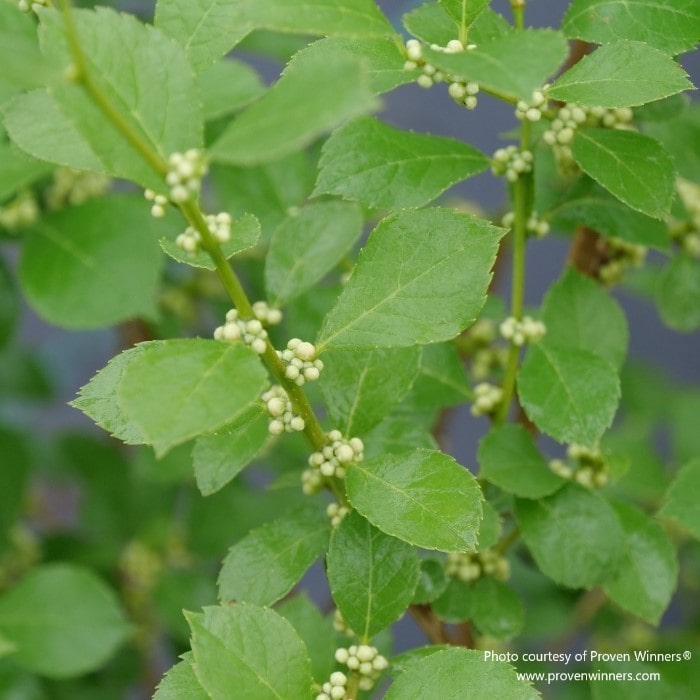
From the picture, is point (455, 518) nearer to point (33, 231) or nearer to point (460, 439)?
point (33, 231)

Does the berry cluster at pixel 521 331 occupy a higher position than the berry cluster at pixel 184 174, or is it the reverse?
the berry cluster at pixel 184 174

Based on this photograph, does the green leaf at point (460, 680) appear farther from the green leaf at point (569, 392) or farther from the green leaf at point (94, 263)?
the green leaf at point (94, 263)

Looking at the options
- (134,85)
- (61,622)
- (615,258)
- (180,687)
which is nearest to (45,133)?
(134,85)

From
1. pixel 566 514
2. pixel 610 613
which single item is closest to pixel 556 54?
pixel 566 514

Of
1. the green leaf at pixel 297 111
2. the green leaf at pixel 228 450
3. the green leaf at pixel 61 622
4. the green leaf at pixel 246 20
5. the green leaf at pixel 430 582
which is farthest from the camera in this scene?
the green leaf at pixel 61 622

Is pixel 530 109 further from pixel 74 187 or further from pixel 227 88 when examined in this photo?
pixel 74 187

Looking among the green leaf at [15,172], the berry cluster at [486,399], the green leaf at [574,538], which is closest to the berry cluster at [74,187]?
the green leaf at [15,172]
